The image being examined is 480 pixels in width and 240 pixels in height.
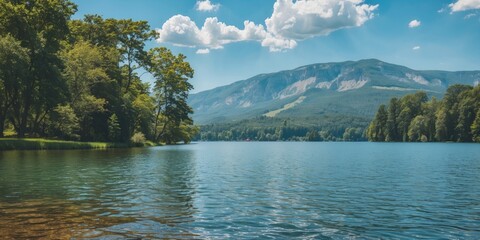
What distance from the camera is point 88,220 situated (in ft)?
46.6

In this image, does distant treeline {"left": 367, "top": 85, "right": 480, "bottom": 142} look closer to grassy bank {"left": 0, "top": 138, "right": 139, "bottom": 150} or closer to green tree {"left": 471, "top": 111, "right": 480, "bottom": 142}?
green tree {"left": 471, "top": 111, "right": 480, "bottom": 142}

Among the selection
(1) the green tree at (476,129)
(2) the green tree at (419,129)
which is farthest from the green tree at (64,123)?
(2) the green tree at (419,129)

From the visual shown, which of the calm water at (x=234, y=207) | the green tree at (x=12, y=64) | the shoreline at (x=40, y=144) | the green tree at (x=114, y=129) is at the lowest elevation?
the calm water at (x=234, y=207)

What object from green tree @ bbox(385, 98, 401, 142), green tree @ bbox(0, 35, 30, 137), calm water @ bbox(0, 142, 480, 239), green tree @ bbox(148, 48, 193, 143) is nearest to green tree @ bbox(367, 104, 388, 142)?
green tree @ bbox(385, 98, 401, 142)

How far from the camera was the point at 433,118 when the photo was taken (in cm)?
16675

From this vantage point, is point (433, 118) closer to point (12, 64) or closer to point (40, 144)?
point (40, 144)

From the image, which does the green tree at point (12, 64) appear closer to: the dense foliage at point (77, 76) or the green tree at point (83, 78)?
the dense foliage at point (77, 76)

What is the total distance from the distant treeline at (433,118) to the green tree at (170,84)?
101894 mm

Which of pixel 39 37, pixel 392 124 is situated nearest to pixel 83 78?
pixel 39 37

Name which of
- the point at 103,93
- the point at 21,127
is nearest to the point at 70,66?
the point at 103,93

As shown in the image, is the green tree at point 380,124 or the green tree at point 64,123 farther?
the green tree at point 380,124

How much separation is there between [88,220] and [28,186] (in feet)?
34.4

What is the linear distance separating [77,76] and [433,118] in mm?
141846

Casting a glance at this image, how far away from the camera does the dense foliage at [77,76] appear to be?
197 ft
